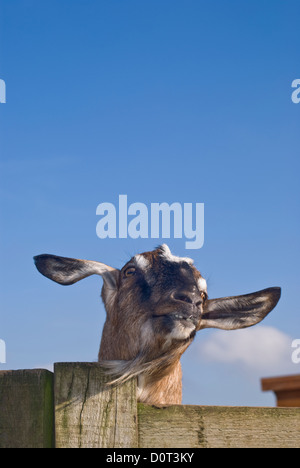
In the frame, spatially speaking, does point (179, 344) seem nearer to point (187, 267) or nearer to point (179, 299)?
point (179, 299)

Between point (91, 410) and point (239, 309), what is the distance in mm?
1645

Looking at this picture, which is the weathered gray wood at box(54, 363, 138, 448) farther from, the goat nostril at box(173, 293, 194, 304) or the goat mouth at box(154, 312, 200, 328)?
the goat nostril at box(173, 293, 194, 304)

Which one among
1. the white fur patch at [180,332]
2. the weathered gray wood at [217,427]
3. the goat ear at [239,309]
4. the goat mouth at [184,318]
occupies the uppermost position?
the goat ear at [239,309]

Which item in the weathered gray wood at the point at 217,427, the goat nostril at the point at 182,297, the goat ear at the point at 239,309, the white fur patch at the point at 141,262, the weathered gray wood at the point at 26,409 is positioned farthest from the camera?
the white fur patch at the point at 141,262

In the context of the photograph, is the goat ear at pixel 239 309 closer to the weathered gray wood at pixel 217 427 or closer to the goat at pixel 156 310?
the goat at pixel 156 310

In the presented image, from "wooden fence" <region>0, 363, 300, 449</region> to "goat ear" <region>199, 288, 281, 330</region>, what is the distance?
1.09 m

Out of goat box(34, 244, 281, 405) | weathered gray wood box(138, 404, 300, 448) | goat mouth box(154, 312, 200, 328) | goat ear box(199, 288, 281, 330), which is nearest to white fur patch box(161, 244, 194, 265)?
goat box(34, 244, 281, 405)

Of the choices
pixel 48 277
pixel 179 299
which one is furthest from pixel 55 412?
pixel 48 277

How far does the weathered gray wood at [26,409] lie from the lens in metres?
2.67

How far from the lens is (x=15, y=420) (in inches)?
106

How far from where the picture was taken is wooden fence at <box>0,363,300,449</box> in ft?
8.80

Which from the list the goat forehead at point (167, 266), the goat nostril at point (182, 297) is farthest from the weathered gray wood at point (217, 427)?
the goat forehead at point (167, 266)

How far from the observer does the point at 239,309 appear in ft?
13.4

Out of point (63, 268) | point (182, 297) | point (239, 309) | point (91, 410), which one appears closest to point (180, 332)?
point (182, 297)
